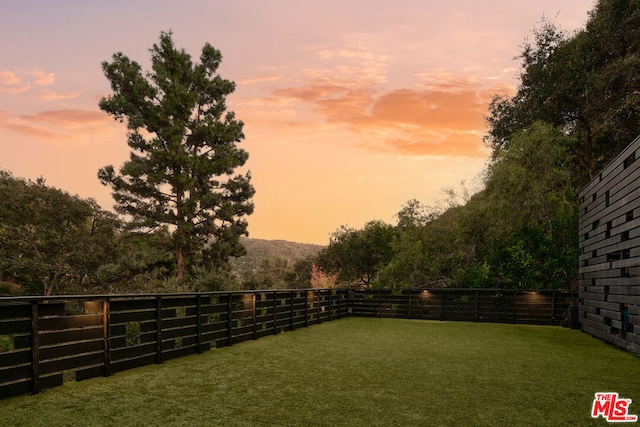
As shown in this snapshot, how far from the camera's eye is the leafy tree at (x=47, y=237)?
70.2 feet

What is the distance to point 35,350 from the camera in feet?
13.3

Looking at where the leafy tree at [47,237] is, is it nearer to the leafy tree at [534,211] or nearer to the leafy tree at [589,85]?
the leafy tree at [534,211]

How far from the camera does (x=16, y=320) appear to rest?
156 inches

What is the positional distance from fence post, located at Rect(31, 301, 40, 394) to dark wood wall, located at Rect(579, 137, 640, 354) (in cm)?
799

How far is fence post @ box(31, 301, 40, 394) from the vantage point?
4.00 m

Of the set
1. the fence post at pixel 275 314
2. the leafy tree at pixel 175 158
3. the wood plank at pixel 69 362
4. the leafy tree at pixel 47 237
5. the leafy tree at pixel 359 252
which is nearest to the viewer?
the wood plank at pixel 69 362

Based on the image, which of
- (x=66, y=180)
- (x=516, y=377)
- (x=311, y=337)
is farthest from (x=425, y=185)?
(x=66, y=180)

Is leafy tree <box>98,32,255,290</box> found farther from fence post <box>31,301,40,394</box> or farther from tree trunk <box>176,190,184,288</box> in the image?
fence post <box>31,301,40,394</box>

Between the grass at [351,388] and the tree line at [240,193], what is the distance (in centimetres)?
698

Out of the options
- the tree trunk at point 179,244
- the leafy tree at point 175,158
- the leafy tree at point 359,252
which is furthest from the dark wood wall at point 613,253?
the leafy tree at point 359,252

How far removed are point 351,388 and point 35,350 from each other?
3182 millimetres

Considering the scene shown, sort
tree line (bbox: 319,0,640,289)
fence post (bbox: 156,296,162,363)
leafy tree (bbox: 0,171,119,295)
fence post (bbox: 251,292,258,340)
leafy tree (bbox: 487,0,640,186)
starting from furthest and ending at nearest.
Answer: leafy tree (bbox: 0,171,119,295) → leafy tree (bbox: 487,0,640,186) → tree line (bbox: 319,0,640,289) → fence post (bbox: 251,292,258,340) → fence post (bbox: 156,296,162,363)

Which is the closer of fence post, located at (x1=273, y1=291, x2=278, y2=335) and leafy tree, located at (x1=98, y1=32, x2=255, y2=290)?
fence post, located at (x1=273, y1=291, x2=278, y2=335)

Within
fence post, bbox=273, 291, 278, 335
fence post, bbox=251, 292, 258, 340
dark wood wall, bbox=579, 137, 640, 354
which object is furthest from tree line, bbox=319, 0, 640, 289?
fence post, bbox=251, 292, 258, 340
